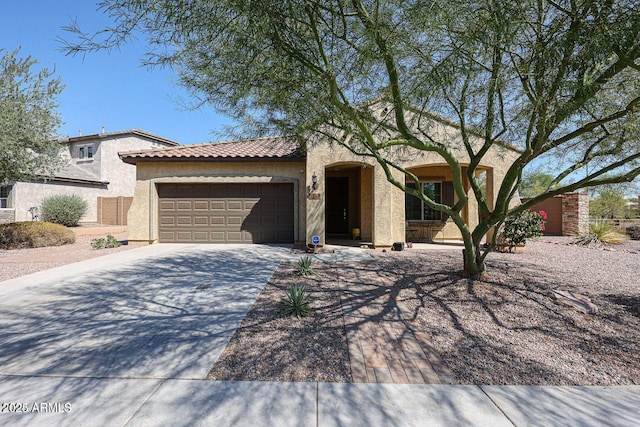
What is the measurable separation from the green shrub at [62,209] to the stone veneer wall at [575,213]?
26.9 meters

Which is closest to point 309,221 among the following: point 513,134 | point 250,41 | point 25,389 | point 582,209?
point 513,134

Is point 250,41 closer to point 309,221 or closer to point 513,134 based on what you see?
point 513,134

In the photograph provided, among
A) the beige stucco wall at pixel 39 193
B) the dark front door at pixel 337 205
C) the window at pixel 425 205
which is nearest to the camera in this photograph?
the window at pixel 425 205

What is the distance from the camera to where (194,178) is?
1252cm

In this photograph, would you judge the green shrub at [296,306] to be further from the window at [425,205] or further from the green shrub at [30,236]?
the green shrub at [30,236]

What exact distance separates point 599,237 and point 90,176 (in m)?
30.9

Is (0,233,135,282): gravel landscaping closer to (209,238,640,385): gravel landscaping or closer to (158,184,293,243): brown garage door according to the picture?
(158,184,293,243): brown garage door

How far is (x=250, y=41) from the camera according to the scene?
4000 mm

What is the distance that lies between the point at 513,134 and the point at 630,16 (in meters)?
2.97

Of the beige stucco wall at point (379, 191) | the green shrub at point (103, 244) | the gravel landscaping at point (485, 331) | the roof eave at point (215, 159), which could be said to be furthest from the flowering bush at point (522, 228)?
the green shrub at point (103, 244)

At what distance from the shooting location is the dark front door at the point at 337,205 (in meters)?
15.4

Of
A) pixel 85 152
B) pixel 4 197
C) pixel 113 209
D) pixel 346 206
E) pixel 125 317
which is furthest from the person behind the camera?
pixel 85 152

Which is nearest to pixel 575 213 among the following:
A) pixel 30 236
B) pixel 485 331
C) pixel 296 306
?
pixel 485 331

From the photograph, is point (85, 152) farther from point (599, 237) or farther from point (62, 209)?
point (599, 237)
